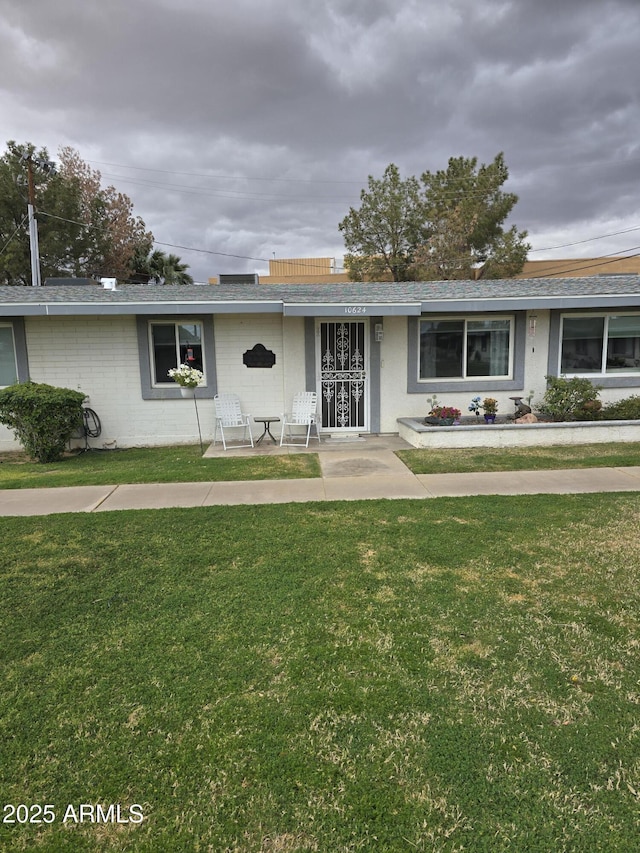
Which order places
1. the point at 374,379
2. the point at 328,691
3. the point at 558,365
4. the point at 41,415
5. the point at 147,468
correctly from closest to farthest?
the point at 328,691
the point at 147,468
the point at 41,415
the point at 374,379
the point at 558,365

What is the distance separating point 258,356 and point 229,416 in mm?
1319

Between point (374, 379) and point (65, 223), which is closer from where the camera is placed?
point (374, 379)

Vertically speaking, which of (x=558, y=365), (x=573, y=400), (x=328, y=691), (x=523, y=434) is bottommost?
(x=328, y=691)

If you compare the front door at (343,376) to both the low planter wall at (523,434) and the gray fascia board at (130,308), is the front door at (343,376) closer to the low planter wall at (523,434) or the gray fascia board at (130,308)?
the gray fascia board at (130,308)

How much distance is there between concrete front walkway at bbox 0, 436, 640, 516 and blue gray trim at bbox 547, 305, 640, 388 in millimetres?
3814

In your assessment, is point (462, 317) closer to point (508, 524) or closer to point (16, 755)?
point (508, 524)

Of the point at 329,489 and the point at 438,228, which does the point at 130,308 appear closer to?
the point at 329,489

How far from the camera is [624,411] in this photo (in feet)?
31.8

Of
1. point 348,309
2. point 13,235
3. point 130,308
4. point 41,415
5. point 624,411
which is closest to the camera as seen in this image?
point 41,415

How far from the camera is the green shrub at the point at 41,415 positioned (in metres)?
8.29

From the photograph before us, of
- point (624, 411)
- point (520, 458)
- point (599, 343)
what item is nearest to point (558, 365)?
point (599, 343)

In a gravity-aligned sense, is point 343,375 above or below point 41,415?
above

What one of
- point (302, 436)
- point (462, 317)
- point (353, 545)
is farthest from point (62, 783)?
point (462, 317)

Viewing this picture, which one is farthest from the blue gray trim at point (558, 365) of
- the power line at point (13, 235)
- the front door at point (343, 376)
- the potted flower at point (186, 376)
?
the power line at point (13, 235)
